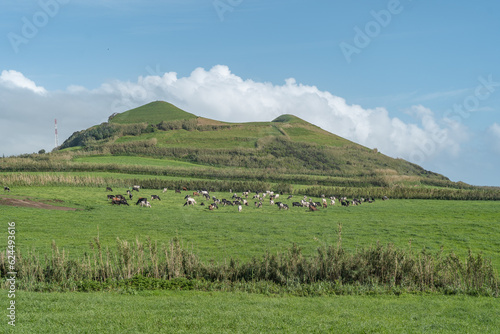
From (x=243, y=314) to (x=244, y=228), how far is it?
18509mm

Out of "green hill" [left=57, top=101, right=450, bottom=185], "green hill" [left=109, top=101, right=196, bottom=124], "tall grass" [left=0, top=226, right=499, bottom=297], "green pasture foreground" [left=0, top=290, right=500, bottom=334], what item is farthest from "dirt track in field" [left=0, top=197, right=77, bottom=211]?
"green hill" [left=109, top=101, right=196, bottom=124]

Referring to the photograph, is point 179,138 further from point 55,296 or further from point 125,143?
point 55,296

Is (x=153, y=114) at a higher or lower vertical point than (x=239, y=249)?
higher

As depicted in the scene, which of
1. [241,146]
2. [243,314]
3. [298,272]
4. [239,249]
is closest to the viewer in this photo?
[243,314]

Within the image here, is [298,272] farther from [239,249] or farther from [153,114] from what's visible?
[153,114]

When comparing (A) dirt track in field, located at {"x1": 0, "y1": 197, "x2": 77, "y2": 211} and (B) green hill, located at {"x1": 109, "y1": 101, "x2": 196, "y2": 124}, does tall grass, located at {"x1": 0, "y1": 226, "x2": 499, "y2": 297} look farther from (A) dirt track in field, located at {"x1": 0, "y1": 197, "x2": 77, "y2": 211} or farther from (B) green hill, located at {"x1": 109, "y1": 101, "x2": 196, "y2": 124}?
(B) green hill, located at {"x1": 109, "y1": 101, "x2": 196, "y2": 124}

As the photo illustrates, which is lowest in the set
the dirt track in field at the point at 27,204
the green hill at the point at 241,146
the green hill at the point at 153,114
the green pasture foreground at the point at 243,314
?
the green pasture foreground at the point at 243,314

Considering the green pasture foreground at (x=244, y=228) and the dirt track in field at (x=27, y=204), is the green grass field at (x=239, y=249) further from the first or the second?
the dirt track in field at (x=27, y=204)

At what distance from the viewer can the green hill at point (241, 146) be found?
114 m

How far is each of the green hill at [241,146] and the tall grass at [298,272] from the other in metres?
88.8

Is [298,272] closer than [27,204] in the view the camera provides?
Yes

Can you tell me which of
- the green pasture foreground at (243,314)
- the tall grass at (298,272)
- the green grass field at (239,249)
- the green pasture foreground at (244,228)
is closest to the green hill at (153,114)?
the green grass field at (239,249)

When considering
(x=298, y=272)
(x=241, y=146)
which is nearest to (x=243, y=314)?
(x=298, y=272)

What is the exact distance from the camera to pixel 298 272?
17.7m
